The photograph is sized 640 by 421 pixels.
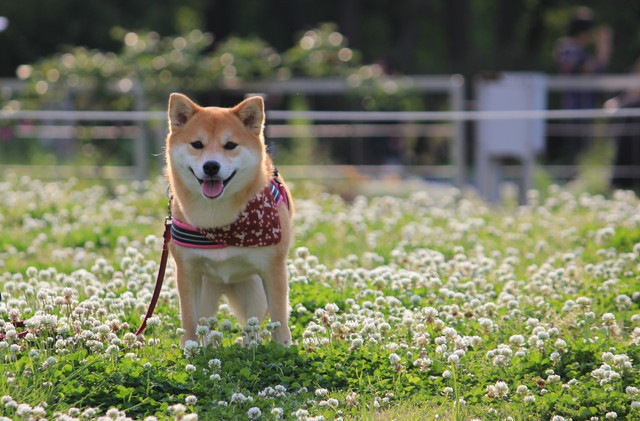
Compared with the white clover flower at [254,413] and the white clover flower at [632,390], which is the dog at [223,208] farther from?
the white clover flower at [632,390]

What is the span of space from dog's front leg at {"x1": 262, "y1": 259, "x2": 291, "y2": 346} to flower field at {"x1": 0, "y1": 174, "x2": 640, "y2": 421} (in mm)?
127

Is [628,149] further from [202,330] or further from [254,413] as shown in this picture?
[254,413]

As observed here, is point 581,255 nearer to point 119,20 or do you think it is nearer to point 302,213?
point 302,213

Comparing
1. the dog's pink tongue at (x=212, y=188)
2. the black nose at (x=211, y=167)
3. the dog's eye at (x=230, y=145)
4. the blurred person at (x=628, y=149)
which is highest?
the dog's eye at (x=230, y=145)

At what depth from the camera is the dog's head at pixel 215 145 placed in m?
5.64

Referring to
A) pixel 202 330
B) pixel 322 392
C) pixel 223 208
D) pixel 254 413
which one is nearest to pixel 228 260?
pixel 223 208

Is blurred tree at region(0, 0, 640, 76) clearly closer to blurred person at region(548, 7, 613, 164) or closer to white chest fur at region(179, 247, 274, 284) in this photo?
blurred person at region(548, 7, 613, 164)

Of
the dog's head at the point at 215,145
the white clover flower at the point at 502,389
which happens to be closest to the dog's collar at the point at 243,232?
the dog's head at the point at 215,145

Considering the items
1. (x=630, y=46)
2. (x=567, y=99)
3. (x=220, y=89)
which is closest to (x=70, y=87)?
(x=220, y=89)

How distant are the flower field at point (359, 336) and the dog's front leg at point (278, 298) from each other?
127mm

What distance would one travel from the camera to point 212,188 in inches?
223

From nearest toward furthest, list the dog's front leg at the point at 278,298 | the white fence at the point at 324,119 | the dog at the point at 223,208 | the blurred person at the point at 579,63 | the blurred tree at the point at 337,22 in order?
the dog at the point at 223,208 → the dog's front leg at the point at 278,298 → the white fence at the point at 324,119 → the blurred person at the point at 579,63 → the blurred tree at the point at 337,22

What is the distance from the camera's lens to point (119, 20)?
1011 inches

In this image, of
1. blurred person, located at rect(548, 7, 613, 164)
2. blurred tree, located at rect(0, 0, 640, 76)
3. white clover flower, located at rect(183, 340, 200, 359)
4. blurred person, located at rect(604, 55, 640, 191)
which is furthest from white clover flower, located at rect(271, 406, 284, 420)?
blurred tree, located at rect(0, 0, 640, 76)
